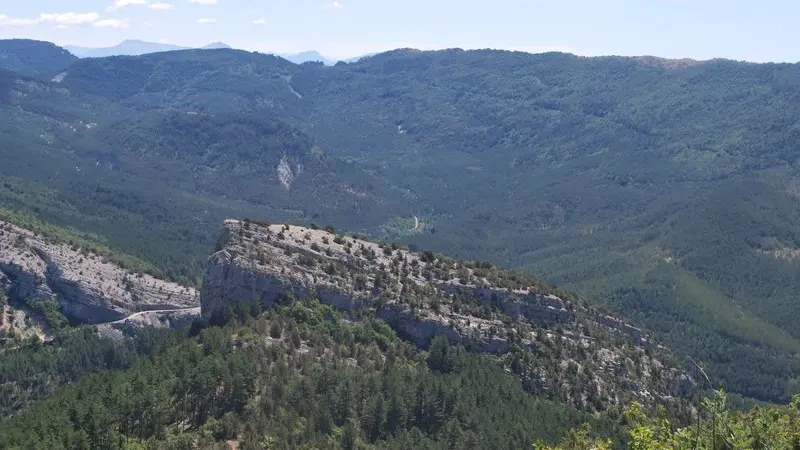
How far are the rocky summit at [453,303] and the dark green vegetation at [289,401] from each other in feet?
21.1

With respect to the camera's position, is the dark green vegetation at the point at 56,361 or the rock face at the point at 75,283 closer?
the dark green vegetation at the point at 56,361

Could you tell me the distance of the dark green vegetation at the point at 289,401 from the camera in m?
73.4

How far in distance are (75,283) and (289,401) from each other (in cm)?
10960

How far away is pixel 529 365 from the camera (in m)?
106

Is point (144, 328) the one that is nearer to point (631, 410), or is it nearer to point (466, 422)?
point (466, 422)

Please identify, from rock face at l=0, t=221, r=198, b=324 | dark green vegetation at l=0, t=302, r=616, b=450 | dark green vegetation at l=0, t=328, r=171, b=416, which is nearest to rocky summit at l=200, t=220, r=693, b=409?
dark green vegetation at l=0, t=302, r=616, b=450

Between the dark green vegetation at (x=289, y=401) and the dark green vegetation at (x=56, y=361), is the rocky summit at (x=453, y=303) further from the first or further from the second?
the dark green vegetation at (x=56, y=361)

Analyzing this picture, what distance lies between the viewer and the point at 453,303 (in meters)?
112

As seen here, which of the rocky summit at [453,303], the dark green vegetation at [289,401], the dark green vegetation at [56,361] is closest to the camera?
the dark green vegetation at [289,401]

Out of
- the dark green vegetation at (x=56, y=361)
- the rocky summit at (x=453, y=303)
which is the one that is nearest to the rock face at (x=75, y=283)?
the dark green vegetation at (x=56, y=361)

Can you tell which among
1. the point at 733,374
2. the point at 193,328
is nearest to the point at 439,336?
the point at 193,328

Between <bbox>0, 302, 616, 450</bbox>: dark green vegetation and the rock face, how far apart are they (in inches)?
3273

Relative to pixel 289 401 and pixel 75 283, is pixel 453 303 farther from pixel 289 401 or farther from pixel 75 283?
pixel 75 283

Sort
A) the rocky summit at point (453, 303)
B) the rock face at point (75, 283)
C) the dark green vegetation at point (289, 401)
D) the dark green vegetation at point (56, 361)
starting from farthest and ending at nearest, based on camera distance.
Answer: the rock face at point (75, 283) < the dark green vegetation at point (56, 361) < the rocky summit at point (453, 303) < the dark green vegetation at point (289, 401)
